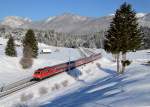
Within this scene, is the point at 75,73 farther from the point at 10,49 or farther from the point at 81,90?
the point at 10,49

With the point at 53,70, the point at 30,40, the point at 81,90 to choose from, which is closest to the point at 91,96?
the point at 81,90

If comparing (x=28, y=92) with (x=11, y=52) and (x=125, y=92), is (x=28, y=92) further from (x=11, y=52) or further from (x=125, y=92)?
(x=11, y=52)

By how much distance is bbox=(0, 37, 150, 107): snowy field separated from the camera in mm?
27469

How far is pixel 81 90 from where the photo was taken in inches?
1880

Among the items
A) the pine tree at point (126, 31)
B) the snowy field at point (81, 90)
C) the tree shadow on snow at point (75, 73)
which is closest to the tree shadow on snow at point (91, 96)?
the snowy field at point (81, 90)

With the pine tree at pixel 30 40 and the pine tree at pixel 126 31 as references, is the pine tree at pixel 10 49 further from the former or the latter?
the pine tree at pixel 126 31

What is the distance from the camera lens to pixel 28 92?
49.9 metres

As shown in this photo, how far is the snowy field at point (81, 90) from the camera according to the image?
27.5 meters

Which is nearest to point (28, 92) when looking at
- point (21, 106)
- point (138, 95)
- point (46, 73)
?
point (21, 106)

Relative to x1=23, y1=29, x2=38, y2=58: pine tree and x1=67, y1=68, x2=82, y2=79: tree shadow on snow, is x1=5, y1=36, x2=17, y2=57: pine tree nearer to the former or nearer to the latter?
x1=23, y1=29, x2=38, y2=58: pine tree

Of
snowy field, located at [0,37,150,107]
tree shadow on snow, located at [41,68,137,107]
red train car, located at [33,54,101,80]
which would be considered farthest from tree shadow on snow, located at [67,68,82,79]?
tree shadow on snow, located at [41,68,137,107]

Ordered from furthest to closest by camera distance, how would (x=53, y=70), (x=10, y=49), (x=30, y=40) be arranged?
(x=10, y=49)
(x=30, y=40)
(x=53, y=70)

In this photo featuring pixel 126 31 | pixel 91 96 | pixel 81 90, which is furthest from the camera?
pixel 126 31

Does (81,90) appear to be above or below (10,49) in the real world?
below
